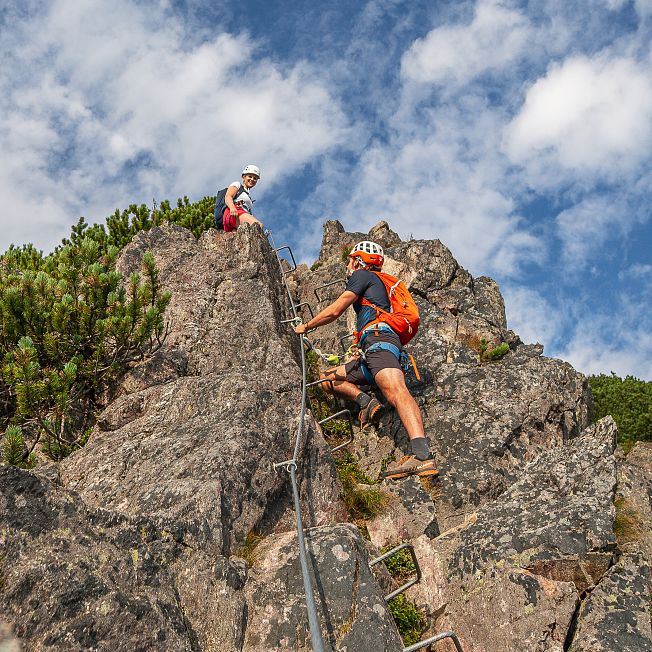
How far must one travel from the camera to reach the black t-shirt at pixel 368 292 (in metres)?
9.86

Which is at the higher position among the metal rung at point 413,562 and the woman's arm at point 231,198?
the woman's arm at point 231,198

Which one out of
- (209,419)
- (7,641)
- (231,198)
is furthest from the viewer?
(231,198)

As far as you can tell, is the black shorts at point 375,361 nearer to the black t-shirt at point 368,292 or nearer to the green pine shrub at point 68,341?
the black t-shirt at point 368,292

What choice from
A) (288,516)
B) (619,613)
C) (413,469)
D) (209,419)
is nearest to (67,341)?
(209,419)

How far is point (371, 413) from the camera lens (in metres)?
9.63

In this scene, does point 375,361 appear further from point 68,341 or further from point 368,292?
point 68,341

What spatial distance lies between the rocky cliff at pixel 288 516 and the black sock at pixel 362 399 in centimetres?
46

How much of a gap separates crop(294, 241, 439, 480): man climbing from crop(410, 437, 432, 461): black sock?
3 cm

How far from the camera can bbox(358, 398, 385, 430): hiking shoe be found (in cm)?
963

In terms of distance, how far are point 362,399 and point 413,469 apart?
1775 millimetres

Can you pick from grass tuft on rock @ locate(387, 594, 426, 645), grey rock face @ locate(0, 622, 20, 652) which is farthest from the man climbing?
grey rock face @ locate(0, 622, 20, 652)

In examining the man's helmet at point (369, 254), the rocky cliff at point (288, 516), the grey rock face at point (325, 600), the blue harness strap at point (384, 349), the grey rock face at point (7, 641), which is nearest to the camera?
the grey rock face at point (7, 641)

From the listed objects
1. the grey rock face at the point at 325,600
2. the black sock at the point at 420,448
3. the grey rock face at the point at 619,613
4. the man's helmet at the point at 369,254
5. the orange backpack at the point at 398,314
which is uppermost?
the man's helmet at the point at 369,254

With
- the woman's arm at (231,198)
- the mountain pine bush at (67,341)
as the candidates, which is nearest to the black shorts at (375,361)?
the mountain pine bush at (67,341)
